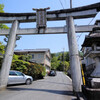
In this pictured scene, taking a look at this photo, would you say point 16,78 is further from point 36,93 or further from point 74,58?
point 74,58

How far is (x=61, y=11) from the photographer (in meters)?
8.63

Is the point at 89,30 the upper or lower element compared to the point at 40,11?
lower

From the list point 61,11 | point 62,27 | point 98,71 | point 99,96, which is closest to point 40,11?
point 61,11

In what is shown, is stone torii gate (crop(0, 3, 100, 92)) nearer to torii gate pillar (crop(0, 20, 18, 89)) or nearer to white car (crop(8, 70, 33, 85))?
torii gate pillar (crop(0, 20, 18, 89))

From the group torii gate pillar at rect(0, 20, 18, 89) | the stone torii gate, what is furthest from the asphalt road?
the stone torii gate

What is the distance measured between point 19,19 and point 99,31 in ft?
23.2

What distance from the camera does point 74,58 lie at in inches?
288

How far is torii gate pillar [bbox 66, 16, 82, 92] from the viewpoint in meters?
6.79

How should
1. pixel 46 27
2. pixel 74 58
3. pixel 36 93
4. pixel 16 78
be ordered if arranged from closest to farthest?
1. pixel 36 93
2. pixel 74 58
3. pixel 46 27
4. pixel 16 78

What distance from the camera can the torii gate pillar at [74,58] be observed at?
22.3ft

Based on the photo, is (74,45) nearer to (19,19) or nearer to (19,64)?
(19,19)

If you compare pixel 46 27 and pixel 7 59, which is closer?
pixel 7 59

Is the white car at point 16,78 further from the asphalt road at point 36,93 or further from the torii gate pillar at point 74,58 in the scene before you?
the torii gate pillar at point 74,58

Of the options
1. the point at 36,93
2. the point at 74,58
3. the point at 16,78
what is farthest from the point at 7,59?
the point at 74,58
